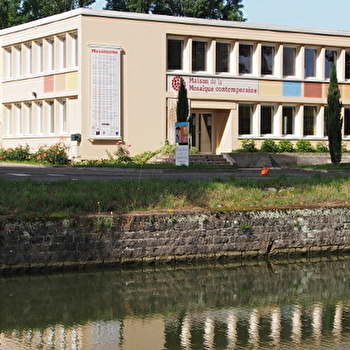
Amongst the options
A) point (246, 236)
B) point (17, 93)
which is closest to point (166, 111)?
point (17, 93)

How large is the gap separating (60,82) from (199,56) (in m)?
7.10

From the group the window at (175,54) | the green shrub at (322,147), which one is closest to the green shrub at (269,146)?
the green shrub at (322,147)

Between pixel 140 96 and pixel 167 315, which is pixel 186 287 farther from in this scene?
pixel 140 96

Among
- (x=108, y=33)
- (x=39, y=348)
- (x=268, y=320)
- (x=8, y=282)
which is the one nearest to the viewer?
(x=39, y=348)

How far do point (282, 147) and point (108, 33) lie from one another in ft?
35.2

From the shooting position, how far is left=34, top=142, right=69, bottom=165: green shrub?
1252 inches

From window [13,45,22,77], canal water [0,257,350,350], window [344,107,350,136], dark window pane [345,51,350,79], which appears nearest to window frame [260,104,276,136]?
window [344,107,350,136]

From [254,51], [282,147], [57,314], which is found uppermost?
[254,51]

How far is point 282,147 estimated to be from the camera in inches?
1439

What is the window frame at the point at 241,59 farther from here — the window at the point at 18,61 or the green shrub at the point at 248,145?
the window at the point at 18,61

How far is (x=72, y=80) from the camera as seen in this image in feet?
111

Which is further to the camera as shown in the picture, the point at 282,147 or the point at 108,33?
the point at 282,147

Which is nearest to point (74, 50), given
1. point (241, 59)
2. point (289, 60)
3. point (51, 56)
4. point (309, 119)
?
point (51, 56)

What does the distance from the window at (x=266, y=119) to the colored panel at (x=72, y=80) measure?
10127 millimetres
